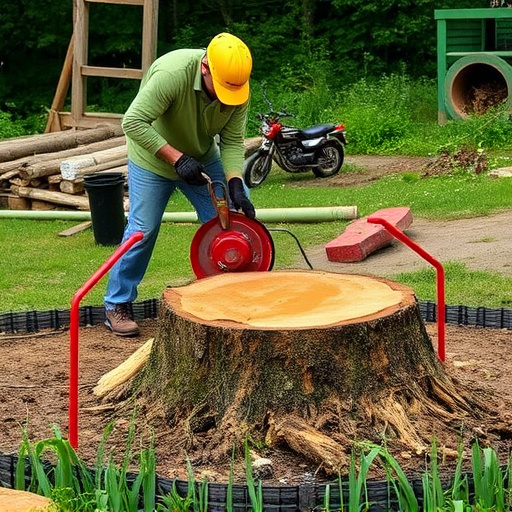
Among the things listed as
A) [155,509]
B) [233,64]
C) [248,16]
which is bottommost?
[155,509]

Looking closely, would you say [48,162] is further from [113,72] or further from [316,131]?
[316,131]

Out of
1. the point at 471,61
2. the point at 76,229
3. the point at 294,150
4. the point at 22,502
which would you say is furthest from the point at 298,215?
the point at 22,502

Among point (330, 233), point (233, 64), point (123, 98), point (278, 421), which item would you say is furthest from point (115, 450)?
point (123, 98)

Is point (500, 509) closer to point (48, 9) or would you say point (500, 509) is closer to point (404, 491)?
point (404, 491)

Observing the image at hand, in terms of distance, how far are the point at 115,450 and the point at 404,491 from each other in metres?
1.32

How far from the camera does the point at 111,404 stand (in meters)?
5.22

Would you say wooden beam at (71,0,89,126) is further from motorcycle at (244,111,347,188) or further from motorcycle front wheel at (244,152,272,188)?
motorcycle front wheel at (244,152,272,188)

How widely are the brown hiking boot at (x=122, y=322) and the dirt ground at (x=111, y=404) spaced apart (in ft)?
0.20

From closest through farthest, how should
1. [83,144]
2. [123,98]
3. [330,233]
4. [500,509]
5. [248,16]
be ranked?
[500,509] → [330,233] → [83,144] → [123,98] → [248,16]

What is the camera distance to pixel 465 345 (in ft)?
21.5

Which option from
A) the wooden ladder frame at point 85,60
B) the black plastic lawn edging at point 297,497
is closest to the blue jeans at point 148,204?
the black plastic lawn edging at point 297,497

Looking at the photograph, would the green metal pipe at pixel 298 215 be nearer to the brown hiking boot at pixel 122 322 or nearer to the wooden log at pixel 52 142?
the wooden log at pixel 52 142

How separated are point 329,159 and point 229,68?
30.8 feet

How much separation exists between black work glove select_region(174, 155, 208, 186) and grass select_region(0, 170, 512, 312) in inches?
91.4
